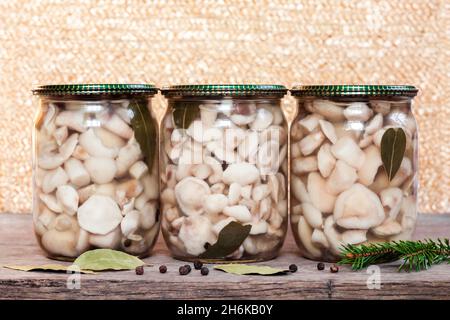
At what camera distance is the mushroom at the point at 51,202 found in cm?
84

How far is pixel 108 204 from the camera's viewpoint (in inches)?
32.9

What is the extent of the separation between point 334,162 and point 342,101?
69mm

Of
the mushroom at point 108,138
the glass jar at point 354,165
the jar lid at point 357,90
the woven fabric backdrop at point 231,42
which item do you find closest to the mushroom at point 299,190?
the glass jar at point 354,165

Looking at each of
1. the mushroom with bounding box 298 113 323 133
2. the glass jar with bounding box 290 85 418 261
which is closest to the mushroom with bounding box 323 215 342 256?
the glass jar with bounding box 290 85 418 261

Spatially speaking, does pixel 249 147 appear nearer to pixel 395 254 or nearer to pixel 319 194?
pixel 319 194

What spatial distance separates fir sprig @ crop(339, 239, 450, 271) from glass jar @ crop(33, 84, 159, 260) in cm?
24

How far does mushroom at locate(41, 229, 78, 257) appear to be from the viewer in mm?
845

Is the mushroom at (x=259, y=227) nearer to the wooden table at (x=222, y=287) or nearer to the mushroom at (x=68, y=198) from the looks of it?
the wooden table at (x=222, y=287)

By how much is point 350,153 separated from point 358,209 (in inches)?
2.4

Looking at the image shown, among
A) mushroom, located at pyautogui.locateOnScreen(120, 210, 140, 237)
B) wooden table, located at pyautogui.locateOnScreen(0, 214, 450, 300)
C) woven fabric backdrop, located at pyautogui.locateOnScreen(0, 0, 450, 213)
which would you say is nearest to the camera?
wooden table, located at pyautogui.locateOnScreen(0, 214, 450, 300)

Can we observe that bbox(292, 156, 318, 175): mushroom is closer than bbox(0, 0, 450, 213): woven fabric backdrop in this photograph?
Yes

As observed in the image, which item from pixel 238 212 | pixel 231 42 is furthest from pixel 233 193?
pixel 231 42

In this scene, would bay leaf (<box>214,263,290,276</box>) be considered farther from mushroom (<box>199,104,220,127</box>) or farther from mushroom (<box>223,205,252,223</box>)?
mushroom (<box>199,104,220,127</box>)
